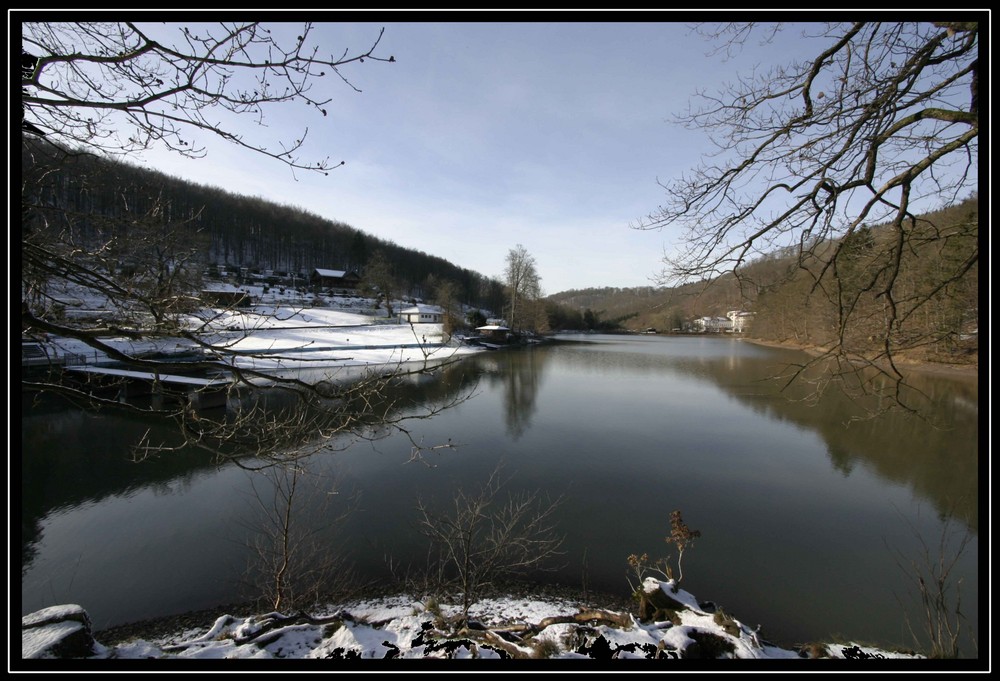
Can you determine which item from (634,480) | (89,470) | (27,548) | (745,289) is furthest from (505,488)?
(89,470)

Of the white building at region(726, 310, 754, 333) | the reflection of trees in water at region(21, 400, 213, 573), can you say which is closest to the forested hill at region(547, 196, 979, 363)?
the white building at region(726, 310, 754, 333)

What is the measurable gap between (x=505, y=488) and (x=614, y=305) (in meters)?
62.4

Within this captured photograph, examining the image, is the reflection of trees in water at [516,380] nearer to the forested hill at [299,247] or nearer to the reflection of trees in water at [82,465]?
the reflection of trees in water at [82,465]

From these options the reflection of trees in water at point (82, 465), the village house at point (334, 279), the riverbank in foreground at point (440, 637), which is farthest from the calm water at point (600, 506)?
the village house at point (334, 279)

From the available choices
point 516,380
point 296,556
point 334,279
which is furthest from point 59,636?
point 334,279

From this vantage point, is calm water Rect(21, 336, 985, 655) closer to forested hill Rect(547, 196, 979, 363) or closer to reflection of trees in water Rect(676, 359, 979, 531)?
reflection of trees in water Rect(676, 359, 979, 531)

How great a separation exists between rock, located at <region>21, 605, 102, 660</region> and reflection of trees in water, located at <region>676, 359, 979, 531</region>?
5.57 meters

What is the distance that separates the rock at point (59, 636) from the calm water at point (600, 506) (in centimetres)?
27

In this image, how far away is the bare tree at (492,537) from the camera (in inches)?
194

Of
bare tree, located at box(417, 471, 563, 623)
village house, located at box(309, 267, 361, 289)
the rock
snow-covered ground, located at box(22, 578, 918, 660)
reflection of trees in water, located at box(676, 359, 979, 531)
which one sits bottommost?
bare tree, located at box(417, 471, 563, 623)

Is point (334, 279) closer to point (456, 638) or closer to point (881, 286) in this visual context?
point (456, 638)

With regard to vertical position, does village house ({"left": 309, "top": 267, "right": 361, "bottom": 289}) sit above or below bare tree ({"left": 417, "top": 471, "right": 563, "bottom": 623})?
above

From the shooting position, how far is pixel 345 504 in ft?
20.7

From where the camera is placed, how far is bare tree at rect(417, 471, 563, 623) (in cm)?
492
